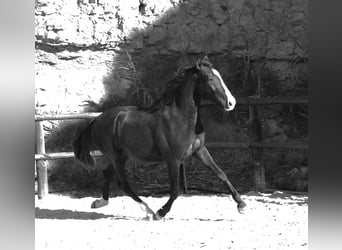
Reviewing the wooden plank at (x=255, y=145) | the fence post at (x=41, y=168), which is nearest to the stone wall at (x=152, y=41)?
the fence post at (x=41, y=168)

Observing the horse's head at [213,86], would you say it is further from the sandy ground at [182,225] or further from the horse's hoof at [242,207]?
the sandy ground at [182,225]

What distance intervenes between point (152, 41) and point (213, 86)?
3007 millimetres

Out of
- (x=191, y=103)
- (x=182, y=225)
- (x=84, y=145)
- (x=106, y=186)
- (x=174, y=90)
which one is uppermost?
(x=174, y=90)

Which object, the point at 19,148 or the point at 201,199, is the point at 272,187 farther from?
the point at 19,148

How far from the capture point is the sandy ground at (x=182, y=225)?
4.14 metres

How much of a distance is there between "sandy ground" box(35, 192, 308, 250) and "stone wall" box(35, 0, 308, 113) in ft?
6.20

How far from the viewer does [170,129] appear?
16.3 ft

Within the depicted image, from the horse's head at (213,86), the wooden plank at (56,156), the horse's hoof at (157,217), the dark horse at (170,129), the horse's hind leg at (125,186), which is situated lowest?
the horse's hoof at (157,217)

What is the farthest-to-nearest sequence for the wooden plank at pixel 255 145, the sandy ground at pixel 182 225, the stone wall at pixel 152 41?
1. the stone wall at pixel 152 41
2. the wooden plank at pixel 255 145
3. the sandy ground at pixel 182 225

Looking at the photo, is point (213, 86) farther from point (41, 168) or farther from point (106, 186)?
point (41, 168)

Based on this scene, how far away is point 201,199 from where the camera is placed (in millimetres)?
6258

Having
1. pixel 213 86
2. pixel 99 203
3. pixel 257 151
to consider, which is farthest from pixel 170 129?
pixel 257 151

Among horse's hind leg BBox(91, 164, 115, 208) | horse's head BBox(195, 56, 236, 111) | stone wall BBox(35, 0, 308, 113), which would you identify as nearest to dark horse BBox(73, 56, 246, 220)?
horse's head BBox(195, 56, 236, 111)

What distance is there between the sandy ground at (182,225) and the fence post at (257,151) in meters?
0.25
